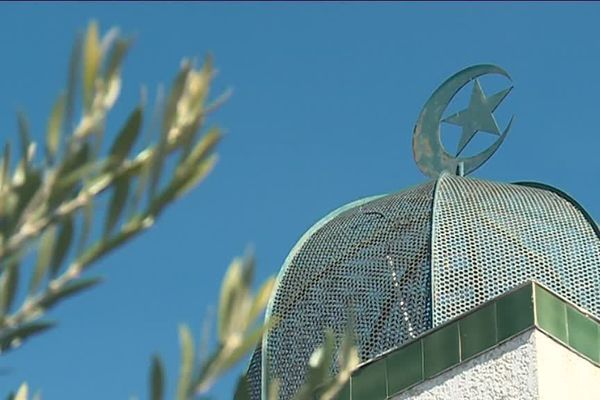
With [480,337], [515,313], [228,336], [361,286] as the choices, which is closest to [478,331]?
[480,337]

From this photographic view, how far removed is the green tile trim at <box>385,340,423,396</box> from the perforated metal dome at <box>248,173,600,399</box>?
318 mm

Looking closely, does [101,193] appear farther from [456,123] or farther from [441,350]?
[456,123]

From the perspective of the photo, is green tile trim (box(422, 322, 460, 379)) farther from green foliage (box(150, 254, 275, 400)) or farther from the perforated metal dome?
green foliage (box(150, 254, 275, 400))

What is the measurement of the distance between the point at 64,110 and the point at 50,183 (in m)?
0.15

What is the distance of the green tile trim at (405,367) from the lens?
32.4 ft

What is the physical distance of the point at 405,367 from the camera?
9945 mm

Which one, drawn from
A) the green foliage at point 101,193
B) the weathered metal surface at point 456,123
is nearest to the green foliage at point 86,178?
the green foliage at point 101,193

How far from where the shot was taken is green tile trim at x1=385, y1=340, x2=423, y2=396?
9875 millimetres

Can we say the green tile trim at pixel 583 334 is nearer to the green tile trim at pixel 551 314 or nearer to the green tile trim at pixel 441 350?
the green tile trim at pixel 551 314

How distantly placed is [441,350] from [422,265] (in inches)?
36.0

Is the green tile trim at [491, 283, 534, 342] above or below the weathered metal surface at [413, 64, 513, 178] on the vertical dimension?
below

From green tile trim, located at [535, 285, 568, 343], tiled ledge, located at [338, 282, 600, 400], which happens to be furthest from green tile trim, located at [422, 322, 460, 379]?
green tile trim, located at [535, 285, 568, 343]

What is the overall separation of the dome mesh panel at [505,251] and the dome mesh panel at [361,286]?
0.42 ft

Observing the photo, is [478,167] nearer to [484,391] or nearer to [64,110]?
[484,391]
